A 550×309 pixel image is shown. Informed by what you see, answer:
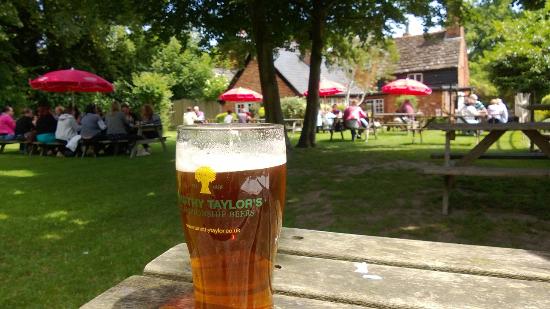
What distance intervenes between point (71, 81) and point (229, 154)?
13.9 meters

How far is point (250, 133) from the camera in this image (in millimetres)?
942

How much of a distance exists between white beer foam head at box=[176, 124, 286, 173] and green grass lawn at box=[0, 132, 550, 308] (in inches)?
98.2

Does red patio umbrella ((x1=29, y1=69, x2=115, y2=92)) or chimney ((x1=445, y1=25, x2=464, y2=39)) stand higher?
chimney ((x1=445, y1=25, x2=464, y2=39))

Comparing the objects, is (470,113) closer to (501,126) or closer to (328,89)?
(328,89)

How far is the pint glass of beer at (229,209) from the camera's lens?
2.92 ft

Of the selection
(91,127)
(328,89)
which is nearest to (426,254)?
(91,127)

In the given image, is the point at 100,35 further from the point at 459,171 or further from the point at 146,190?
the point at 459,171

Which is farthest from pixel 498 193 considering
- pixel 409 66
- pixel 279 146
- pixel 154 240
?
pixel 409 66

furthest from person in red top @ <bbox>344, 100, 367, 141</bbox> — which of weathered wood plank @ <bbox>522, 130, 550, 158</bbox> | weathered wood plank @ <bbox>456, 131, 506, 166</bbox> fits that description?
weathered wood plank @ <bbox>522, 130, 550, 158</bbox>

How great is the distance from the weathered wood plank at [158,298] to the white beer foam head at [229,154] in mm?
296

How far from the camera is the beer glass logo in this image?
0.89m

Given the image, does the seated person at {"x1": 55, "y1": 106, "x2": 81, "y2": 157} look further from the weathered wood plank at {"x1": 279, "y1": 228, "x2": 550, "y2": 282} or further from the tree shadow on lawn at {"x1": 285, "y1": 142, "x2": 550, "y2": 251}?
the weathered wood plank at {"x1": 279, "y1": 228, "x2": 550, "y2": 282}

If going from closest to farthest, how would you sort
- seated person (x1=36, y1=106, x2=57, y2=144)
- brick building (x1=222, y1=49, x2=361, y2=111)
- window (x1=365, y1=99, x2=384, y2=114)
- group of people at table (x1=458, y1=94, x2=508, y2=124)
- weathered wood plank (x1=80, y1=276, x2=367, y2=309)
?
weathered wood plank (x1=80, y1=276, x2=367, y2=309) < seated person (x1=36, y1=106, x2=57, y2=144) < group of people at table (x1=458, y1=94, x2=508, y2=124) < brick building (x1=222, y1=49, x2=361, y2=111) < window (x1=365, y1=99, x2=384, y2=114)

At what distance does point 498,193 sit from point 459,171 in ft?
5.07
